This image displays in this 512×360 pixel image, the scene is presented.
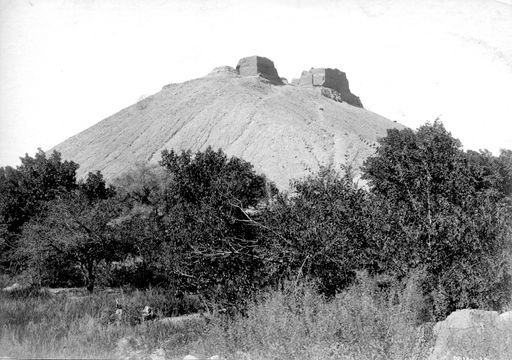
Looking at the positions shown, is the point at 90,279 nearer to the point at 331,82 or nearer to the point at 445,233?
the point at 445,233

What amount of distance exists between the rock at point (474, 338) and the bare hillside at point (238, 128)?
4715 cm

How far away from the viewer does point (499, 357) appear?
4.86m

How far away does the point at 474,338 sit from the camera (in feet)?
17.8

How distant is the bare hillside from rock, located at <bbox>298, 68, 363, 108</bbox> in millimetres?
6520

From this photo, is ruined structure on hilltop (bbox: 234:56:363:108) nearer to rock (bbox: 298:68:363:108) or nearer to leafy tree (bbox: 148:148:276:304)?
rock (bbox: 298:68:363:108)

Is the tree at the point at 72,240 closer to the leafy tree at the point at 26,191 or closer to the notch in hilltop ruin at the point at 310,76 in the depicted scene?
the leafy tree at the point at 26,191

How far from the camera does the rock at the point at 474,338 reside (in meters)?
4.99

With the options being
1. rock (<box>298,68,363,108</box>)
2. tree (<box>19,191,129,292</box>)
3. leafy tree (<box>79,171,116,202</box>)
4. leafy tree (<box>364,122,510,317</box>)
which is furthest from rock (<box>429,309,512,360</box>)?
rock (<box>298,68,363,108</box>)

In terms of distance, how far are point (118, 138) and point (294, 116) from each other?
31820 mm

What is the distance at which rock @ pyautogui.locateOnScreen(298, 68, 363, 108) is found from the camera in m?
103

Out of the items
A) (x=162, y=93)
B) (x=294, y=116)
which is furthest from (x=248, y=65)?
(x=294, y=116)

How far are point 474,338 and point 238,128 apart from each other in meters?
66.9

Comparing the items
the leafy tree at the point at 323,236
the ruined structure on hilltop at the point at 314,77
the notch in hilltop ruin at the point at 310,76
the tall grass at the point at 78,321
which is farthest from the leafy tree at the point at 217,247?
the ruined structure on hilltop at the point at 314,77

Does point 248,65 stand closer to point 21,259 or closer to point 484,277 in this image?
point 21,259
